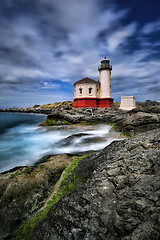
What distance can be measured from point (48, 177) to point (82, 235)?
222cm

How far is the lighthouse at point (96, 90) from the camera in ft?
82.6

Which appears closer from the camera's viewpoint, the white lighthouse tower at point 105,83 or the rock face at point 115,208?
the rock face at point 115,208

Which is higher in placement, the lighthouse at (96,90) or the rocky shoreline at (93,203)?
the lighthouse at (96,90)

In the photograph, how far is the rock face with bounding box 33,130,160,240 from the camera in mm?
1612

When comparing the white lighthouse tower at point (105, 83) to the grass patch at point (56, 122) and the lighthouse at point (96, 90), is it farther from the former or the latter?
the grass patch at point (56, 122)

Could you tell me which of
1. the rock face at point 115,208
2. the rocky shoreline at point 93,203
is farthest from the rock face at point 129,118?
the rock face at point 115,208

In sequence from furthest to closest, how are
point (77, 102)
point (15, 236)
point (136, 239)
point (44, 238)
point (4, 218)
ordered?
1. point (77, 102)
2. point (4, 218)
3. point (15, 236)
4. point (44, 238)
5. point (136, 239)

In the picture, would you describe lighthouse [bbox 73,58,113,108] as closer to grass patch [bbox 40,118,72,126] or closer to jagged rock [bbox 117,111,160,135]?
grass patch [bbox 40,118,72,126]

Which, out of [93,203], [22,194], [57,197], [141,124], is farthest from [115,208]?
[141,124]

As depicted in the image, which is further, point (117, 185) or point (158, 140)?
point (158, 140)

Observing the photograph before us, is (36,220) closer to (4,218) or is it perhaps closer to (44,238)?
(44,238)

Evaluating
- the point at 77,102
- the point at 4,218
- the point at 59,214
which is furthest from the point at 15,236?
the point at 77,102

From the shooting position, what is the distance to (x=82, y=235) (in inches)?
65.6

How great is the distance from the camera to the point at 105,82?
2589 centimetres
